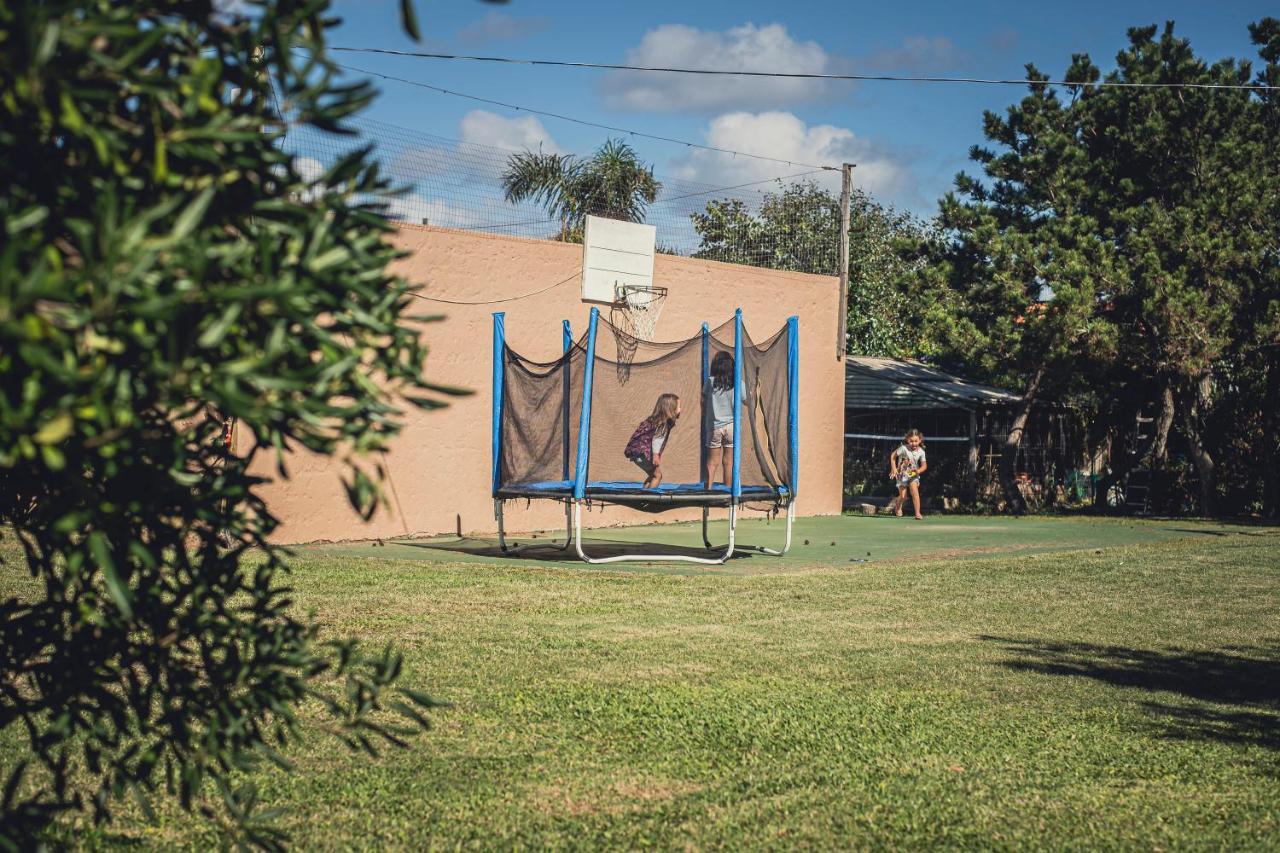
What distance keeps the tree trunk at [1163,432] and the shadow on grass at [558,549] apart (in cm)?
1403

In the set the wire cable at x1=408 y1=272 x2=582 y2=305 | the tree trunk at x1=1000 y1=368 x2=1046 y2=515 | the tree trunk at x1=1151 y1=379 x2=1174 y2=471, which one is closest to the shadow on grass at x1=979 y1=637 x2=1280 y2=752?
the wire cable at x1=408 y1=272 x2=582 y2=305

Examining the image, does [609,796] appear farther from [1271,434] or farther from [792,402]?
[1271,434]

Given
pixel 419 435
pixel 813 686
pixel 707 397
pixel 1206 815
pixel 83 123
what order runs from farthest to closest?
pixel 419 435 → pixel 707 397 → pixel 813 686 → pixel 1206 815 → pixel 83 123

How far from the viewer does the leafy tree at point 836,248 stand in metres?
20.3

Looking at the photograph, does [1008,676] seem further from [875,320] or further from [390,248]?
[875,320]

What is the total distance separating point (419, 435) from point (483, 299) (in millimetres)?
1939

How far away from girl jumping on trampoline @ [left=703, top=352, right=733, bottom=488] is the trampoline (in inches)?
1.4

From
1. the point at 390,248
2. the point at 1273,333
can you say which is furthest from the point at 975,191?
the point at 390,248

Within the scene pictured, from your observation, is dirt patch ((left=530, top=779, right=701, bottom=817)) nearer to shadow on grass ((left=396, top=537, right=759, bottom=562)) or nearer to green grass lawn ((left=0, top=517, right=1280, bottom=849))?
green grass lawn ((left=0, top=517, right=1280, bottom=849))

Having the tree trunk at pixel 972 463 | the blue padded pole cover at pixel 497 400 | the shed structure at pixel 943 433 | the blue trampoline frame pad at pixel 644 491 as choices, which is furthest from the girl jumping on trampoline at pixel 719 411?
the shed structure at pixel 943 433

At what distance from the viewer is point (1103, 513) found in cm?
2550

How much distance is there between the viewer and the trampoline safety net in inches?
512

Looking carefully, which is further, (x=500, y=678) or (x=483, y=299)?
(x=483, y=299)

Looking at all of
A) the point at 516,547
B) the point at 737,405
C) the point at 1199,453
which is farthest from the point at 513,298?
the point at 1199,453
